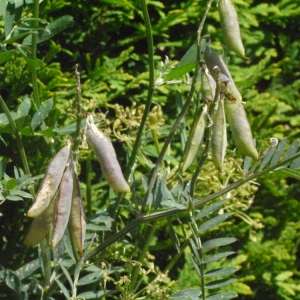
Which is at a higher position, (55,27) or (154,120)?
(55,27)

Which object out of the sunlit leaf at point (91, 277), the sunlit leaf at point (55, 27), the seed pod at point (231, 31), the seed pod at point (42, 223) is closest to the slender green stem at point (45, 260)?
the sunlit leaf at point (91, 277)

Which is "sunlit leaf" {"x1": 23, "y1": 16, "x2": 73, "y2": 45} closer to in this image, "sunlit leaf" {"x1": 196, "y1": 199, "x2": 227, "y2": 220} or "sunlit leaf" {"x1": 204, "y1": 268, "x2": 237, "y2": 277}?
"sunlit leaf" {"x1": 196, "y1": 199, "x2": 227, "y2": 220}

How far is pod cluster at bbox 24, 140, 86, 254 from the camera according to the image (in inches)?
40.8

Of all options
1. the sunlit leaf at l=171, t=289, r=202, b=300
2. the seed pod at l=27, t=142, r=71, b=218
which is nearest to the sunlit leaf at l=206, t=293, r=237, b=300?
the sunlit leaf at l=171, t=289, r=202, b=300

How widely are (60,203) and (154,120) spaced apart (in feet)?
2.04

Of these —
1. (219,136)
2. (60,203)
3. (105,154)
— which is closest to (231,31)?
(219,136)

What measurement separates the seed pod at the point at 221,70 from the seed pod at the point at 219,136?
0.03 meters

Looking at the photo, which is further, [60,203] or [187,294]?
[187,294]

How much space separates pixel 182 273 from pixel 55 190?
1192 millimetres

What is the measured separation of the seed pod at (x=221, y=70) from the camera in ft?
3.52

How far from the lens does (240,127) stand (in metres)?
1.07

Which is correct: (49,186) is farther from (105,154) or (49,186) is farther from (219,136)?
(219,136)

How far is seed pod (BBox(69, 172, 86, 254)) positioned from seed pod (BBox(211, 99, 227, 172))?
223 mm

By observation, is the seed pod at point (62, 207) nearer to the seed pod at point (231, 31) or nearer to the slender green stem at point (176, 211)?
the slender green stem at point (176, 211)
